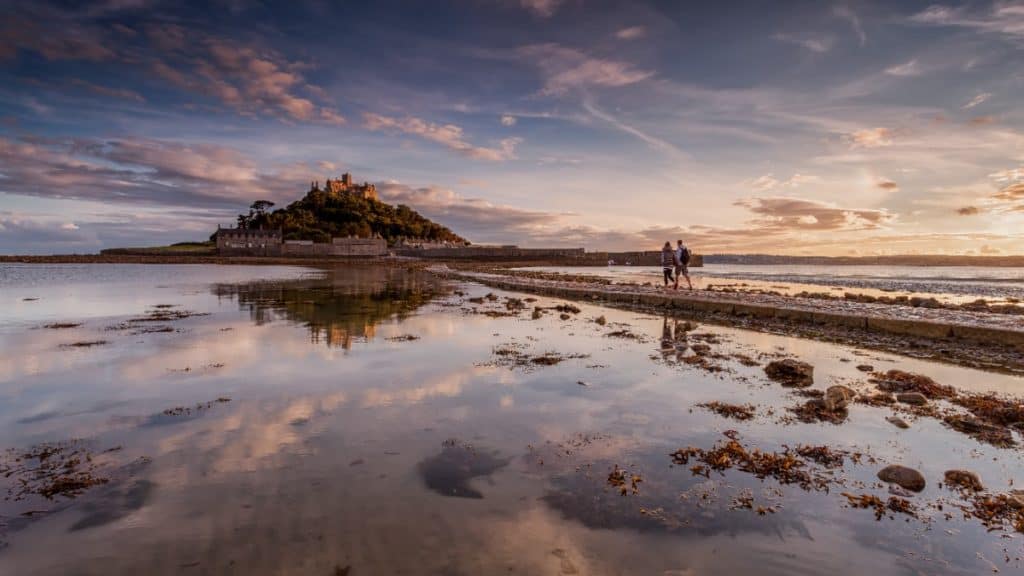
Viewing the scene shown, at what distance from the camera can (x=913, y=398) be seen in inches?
315

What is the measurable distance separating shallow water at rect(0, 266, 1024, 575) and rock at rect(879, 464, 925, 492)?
0.58ft

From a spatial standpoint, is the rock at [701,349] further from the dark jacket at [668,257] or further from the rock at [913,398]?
the dark jacket at [668,257]

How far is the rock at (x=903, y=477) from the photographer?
502 centimetres

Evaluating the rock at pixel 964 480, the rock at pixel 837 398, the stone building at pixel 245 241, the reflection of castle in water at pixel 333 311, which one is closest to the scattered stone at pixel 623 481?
the rock at pixel 964 480

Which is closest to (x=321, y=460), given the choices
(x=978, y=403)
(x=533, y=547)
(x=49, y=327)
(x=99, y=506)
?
(x=99, y=506)

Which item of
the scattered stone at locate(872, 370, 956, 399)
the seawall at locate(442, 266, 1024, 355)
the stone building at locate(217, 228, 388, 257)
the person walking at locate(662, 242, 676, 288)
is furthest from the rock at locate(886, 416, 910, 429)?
the stone building at locate(217, 228, 388, 257)

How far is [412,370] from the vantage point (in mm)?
9992

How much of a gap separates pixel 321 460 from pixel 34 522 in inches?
94.0

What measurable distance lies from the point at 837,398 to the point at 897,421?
0.85 m

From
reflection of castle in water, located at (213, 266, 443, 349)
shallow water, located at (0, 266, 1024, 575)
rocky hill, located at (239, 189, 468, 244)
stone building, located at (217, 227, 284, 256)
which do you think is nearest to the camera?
shallow water, located at (0, 266, 1024, 575)

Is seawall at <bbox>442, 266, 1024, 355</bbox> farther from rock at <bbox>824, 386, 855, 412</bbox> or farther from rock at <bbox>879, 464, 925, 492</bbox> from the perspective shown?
rock at <bbox>879, 464, 925, 492</bbox>

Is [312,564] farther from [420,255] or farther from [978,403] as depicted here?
[420,255]

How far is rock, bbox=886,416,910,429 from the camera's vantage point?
688 centimetres

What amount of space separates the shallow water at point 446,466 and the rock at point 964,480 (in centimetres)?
14
